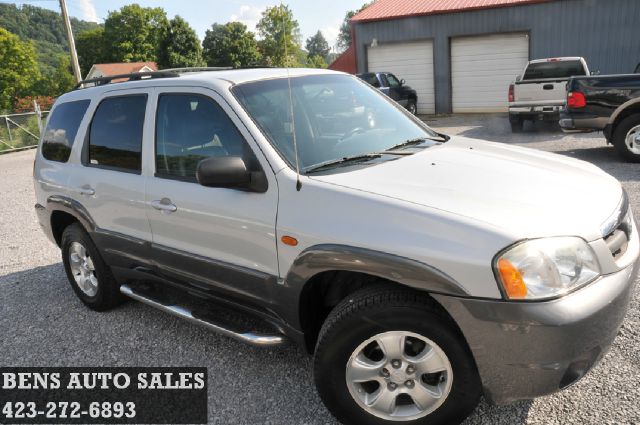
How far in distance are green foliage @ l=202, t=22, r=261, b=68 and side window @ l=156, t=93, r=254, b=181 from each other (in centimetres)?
6536

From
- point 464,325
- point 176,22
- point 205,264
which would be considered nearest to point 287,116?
point 205,264

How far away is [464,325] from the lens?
2221 mm

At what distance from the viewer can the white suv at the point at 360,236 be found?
217 centimetres

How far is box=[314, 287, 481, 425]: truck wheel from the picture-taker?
2322mm

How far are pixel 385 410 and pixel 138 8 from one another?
3261 inches

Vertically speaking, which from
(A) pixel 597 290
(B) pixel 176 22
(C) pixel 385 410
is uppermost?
(B) pixel 176 22

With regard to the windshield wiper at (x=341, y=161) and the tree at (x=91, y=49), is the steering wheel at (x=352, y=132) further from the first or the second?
the tree at (x=91, y=49)

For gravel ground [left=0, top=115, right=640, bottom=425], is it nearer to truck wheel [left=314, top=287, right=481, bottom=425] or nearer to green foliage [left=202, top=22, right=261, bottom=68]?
truck wheel [left=314, top=287, right=481, bottom=425]

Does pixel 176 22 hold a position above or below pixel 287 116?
above

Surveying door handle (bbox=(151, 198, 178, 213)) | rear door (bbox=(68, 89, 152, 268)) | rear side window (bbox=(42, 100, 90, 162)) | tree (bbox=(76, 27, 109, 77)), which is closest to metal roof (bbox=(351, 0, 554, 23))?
rear side window (bbox=(42, 100, 90, 162))

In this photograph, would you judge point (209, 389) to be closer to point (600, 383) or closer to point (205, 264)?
point (205, 264)

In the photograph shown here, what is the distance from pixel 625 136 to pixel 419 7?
1362 centimetres

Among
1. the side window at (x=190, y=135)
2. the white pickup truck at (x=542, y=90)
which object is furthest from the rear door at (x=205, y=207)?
the white pickup truck at (x=542, y=90)

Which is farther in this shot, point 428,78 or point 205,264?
point 428,78
